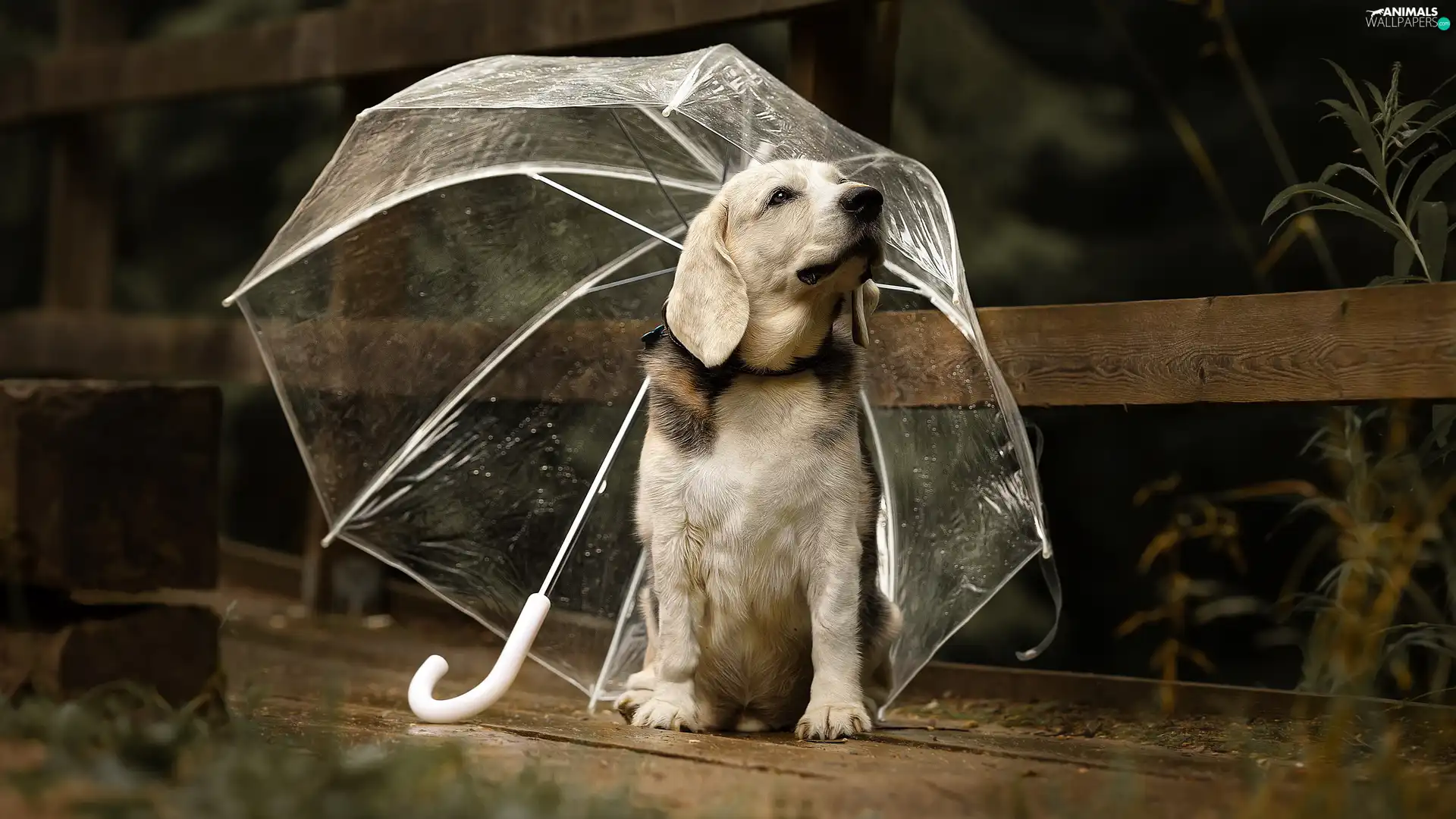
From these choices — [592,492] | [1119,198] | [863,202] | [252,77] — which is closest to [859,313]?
[863,202]

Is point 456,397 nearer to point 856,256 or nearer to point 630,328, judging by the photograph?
point 630,328

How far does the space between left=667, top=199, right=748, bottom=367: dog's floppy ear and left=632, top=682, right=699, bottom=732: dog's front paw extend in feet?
2.32

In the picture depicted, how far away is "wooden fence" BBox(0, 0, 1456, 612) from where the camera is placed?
9.58ft

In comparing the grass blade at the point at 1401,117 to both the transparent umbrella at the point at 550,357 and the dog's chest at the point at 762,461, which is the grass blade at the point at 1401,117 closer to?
the transparent umbrella at the point at 550,357

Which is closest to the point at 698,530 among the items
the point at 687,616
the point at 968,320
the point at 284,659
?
the point at 687,616

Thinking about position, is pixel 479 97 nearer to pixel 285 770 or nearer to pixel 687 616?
pixel 687 616

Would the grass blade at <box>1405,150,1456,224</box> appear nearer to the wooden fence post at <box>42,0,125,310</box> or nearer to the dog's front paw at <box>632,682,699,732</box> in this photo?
the dog's front paw at <box>632,682,699,732</box>

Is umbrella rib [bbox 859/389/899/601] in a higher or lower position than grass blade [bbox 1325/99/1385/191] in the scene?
lower

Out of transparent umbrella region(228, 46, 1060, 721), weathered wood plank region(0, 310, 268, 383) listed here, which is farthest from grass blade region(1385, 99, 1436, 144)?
weathered wood plank region(0, 310, 268, 383)

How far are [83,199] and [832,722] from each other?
4930 mm

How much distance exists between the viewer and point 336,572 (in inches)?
210

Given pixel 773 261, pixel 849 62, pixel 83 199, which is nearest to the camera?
pixel 773 261

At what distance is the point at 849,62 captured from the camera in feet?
12.5

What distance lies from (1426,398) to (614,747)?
5.65 ft
